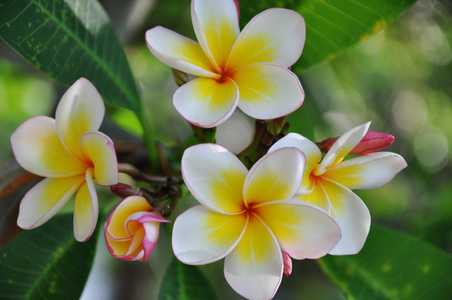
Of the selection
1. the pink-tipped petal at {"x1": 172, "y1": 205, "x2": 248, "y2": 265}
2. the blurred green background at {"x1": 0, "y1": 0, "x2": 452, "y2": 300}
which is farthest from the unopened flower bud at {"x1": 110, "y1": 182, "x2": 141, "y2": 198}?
the blurred green background at {"x1": 0, "y1": 0, "x2": 452, "y2": 300}

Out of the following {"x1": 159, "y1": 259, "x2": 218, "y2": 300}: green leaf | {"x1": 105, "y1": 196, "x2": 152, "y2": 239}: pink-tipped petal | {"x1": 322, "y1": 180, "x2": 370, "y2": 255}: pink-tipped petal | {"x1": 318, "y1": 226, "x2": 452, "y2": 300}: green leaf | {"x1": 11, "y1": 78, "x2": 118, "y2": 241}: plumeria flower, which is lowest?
{"x1": 318, "y1": 226, "x2": 452, "y2": 300}: green leaf

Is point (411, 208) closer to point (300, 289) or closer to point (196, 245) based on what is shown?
point (300, 289)

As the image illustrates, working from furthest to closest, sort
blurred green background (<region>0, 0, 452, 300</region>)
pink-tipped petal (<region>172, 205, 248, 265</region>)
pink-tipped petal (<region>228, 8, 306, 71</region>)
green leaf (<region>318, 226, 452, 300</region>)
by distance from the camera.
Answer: blurred green background (<region>0, 0, 452, 300</region>) → green leaf (<region>318, 226, 452, 300</region>) → pink-tipped petal (<region>228, 8, 306, 71</region>) → pink-tipped petal (<region>172, 205, 248, 265</region>)

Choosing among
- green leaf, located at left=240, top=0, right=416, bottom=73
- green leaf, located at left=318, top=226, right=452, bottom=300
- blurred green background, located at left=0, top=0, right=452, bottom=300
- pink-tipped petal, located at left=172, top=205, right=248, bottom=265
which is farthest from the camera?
blurred green background, located at left=0, top=0, right=452, bottom=300

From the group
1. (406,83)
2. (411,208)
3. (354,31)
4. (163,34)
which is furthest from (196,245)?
(406,83)

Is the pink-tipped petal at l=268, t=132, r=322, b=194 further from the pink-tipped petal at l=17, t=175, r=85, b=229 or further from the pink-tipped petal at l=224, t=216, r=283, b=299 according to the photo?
the pink-tipped petal at l=17, t=175, r=85, b=229

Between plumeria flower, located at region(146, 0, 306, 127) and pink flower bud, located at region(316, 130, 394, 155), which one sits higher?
plumeria flower, located at region(146, 0, 306, 127)
